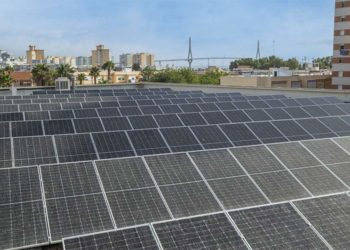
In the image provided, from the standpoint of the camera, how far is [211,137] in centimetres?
1386

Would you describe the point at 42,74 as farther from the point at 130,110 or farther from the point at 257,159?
the point at 257,159

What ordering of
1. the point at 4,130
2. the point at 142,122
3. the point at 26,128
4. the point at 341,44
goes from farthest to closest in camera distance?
1. the point at 341,44
2. the point at 142,122
3. the point at 26,128
4. the point at 4,130

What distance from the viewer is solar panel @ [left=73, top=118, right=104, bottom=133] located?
15297mm

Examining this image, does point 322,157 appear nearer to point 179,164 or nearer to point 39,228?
point 179,164

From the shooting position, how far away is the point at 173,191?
8875mm

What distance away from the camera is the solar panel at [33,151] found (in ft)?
36.1

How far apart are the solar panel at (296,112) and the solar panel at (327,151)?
23.4 ft

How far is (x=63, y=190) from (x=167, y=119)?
9266 millimetres

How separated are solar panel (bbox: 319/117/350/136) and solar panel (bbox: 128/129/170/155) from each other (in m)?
7.91

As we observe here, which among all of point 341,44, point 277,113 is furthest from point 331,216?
point 341,44

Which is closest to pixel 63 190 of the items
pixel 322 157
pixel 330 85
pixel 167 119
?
pixel 322 157

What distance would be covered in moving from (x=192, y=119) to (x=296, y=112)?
5.83 metres

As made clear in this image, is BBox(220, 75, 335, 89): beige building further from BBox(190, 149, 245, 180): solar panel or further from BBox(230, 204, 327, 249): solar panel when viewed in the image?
BBox(230, 204, 327, 249): solar panel

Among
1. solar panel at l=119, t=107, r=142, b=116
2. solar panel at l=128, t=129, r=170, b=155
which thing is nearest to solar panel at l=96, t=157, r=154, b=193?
solar panel at l=128, t=129, r=170, b=155
